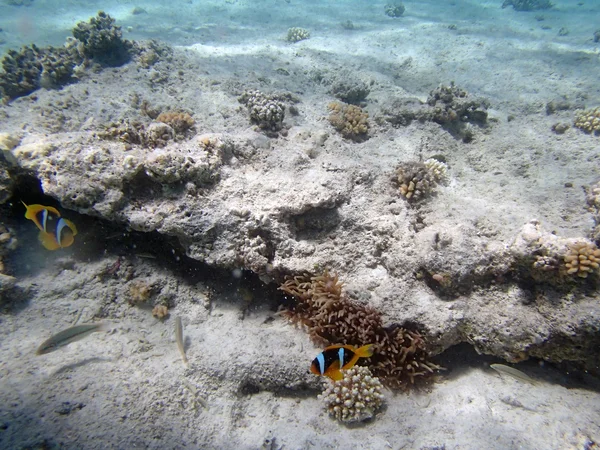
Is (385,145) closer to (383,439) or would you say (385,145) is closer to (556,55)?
(383,439)

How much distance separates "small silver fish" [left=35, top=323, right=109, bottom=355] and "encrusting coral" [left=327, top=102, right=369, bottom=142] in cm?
538

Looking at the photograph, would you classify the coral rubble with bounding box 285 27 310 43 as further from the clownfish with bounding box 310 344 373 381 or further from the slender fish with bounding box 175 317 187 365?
the clownfish with bounding box 310 344 373 381

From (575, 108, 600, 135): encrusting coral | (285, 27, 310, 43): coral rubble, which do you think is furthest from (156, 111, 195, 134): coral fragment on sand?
(285, 27, 310, 43): coral rubble

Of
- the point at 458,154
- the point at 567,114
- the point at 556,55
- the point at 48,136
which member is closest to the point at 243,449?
the point at 48,136

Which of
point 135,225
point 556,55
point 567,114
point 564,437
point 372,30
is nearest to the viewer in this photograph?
point 564,437

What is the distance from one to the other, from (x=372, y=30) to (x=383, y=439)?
1509 centimetres

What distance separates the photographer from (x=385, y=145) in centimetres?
606

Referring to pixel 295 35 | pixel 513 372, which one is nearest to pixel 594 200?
pixel 513 372

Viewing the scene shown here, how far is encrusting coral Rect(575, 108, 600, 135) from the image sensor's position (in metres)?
6.34

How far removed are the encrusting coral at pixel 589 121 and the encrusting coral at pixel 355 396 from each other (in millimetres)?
7083

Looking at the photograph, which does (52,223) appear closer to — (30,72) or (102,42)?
(30,72)

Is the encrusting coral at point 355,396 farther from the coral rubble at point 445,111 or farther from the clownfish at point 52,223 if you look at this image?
the coral rubble at point 445,111

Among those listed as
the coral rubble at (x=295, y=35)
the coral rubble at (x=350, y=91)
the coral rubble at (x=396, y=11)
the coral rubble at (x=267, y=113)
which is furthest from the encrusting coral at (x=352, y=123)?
the coral rubble at (x=396, y=11)

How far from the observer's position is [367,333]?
3.89 m
